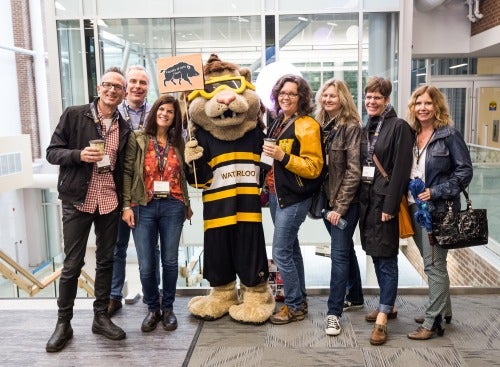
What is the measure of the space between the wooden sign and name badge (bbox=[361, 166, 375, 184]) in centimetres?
115

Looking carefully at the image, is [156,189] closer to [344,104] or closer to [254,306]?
[254,306]

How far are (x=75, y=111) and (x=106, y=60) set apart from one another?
17.7ft

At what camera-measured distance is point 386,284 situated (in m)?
3.24

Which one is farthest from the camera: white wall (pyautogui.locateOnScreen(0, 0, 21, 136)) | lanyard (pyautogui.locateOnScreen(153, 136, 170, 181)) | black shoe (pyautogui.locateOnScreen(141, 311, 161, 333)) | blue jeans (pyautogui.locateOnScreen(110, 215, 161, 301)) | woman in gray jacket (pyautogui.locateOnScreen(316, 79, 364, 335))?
white wall (pyautogui.locateOnScreen(0, 0, 21, 136))

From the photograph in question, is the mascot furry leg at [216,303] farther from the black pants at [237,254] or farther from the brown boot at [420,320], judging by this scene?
the brown boot at [420,320]

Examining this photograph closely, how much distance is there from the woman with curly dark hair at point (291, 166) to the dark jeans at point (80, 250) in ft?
3.50

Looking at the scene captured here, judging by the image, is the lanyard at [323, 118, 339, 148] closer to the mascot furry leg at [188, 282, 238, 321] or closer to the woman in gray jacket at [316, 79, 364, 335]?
the woman in gray jacket at [316, 79, 364, 335]

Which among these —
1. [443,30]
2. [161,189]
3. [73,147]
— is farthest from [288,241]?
[443,30]

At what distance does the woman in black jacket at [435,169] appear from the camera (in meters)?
3.04

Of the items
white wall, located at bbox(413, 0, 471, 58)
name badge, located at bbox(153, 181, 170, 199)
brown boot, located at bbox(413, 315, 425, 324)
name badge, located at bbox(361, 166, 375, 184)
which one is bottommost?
brown boot, located at bbox(413, 315, 425, 324)

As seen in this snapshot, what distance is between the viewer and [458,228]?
3057 millimetres

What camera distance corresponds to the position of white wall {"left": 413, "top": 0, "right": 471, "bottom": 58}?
966 centimetres

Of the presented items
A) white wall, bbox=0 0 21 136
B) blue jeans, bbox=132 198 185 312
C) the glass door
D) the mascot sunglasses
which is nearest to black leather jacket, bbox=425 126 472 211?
the mascot sunglasses

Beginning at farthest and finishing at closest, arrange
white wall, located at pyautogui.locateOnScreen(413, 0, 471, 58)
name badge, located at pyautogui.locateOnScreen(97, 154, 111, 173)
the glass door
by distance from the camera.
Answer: the glass door
white wall, located at pyautogui.locateOnScreen(413, 0, 471, 58)
name badge, located at pyautogui.locateOnScreen(97, 154, 111, 173)
